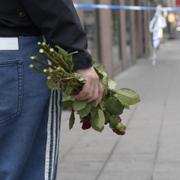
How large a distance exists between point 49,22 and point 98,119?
47 cm

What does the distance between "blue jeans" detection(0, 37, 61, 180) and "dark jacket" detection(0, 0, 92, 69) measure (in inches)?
2.7

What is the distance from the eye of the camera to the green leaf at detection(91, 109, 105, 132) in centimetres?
257

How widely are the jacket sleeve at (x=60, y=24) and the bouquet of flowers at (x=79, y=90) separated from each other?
3cm

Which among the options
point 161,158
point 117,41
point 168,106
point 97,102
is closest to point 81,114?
point 97,102

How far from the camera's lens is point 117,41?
52.1 ft

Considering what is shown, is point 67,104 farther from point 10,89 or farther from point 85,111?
point 10,89

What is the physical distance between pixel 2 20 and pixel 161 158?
3643 millimetres

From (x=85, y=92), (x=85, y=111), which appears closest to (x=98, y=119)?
(x=85, y=111)

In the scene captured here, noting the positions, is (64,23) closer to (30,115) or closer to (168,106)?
(30,115)

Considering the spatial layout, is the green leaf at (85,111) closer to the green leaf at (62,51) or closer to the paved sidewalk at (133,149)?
the green leaf at (62,51)

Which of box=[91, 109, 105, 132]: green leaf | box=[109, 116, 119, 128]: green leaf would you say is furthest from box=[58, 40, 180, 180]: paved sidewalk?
box=[91, 109, 105, 132]: green leaf

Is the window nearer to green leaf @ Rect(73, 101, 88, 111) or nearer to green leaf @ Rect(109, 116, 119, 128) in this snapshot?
green leaf @ Rect(109, 116, 119, 128)

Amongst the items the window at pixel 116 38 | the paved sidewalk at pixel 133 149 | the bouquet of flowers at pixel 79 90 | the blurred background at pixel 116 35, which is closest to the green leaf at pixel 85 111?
the bouquet of flowers at pixel 79 90

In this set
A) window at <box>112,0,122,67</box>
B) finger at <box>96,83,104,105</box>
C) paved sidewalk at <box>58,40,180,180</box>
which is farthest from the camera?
window at <box>112,0,122,67</box>
